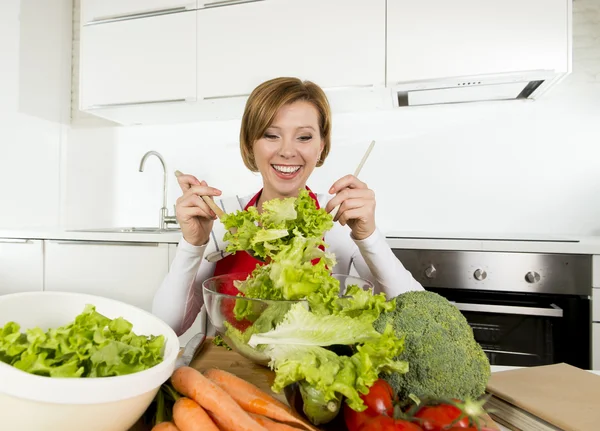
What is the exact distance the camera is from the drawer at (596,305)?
157 centimetres

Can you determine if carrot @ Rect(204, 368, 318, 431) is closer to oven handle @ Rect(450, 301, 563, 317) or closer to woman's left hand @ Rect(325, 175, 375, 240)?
woman's left hand @ Rect(325, 175, 375, 240)

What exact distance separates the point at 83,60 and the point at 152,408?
8.05ft

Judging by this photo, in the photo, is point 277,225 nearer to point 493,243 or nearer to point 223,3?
point 493,243

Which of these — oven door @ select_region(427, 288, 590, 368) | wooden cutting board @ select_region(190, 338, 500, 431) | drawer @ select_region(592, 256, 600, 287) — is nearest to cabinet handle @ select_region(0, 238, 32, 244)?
wooden cutting board @ select_region(190, 338, 500, 431)

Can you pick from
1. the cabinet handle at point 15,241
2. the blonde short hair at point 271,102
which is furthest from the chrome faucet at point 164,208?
the blonde short hair at point 271,102

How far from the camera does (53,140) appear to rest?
9.25 feet

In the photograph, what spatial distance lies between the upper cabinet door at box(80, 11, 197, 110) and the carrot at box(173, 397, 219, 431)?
2006mm

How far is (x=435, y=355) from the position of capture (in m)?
0.50

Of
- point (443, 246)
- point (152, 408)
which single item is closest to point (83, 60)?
point (443, 246)

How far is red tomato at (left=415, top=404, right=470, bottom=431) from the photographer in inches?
16.0

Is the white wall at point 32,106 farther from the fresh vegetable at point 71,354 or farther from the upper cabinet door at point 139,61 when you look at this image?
the fresh vegetable at point 71,354

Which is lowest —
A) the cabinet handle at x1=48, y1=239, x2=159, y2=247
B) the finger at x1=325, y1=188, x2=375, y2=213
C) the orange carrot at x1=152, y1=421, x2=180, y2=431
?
the orange carrot at x1=152, y1=421, x2=180, y2=431

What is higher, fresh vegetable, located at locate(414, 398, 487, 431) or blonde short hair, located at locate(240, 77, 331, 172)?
blonde short hair, located at locate(240, 77, 331, 172)

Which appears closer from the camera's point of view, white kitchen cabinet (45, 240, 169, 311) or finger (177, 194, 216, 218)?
finger (177, 194, 216, 218)
